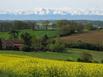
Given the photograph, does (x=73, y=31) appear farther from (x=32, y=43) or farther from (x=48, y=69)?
(x=48, y=69)

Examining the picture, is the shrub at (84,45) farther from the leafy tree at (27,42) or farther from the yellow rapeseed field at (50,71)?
the yellow rapeseed field at (50,71)

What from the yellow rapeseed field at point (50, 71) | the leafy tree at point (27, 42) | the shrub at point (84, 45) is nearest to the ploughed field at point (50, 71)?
the yellow rapeseed field at point (50, 71)

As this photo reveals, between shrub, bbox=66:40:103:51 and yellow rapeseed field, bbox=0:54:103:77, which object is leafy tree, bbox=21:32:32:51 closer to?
shrub, bbox=66:40:103:51

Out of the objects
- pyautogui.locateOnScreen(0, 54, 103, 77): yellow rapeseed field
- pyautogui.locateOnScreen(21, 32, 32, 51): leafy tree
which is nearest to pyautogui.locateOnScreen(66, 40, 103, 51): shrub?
pyautogui.locateOnScreen(21, 32, 32, 51): leafy tree

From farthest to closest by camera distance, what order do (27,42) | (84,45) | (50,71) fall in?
(84,45)
(27,42)
(50,71)

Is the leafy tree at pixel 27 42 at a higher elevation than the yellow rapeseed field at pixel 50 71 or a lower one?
lower

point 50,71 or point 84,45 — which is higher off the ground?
point 50,71

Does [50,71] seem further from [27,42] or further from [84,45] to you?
[84,45]

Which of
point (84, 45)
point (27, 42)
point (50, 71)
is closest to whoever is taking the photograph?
point (50, 71)

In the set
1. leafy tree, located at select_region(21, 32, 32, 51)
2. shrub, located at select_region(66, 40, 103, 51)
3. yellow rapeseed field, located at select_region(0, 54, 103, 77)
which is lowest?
shrub, located at select_region(66, 40, 103, 51)

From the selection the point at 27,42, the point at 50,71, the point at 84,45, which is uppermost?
the point at 50,71

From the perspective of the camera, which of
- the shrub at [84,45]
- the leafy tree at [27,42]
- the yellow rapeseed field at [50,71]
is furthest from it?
the shrub at [84,45]

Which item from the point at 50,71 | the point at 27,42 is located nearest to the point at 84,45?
the point at 27,42

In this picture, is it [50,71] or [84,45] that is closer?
[50,71]
